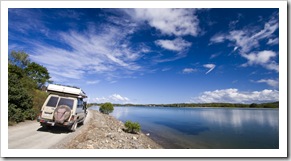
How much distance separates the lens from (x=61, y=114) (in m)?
9.77

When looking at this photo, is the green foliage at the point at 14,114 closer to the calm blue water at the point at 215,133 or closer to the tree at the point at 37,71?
the calm blue water at the point at 215,133

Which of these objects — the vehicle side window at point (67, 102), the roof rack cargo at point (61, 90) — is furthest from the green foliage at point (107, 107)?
the vehicle side window at point (67, 102)

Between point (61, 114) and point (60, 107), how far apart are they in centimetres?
37

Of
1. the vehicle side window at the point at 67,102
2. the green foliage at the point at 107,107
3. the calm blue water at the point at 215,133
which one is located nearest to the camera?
the vehicle side window at the point at 67,102

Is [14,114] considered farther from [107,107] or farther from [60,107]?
[107,107]

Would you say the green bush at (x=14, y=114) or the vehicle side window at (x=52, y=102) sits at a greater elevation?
the vehicle side window at (x=52, y=102)

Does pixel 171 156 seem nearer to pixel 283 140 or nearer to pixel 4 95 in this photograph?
pixel 283 140

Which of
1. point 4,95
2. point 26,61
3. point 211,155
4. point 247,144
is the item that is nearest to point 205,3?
point 211,155

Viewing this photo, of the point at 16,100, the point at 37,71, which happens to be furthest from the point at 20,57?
the point at 16,100

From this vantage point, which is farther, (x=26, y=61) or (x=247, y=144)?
(x=26, y=61)

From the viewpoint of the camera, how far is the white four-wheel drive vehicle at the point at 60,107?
32.1ft

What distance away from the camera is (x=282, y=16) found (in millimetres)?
8945

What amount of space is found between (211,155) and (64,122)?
6997 millimetres

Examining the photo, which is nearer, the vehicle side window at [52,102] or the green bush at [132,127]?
the vehicle side window at [52,102]
